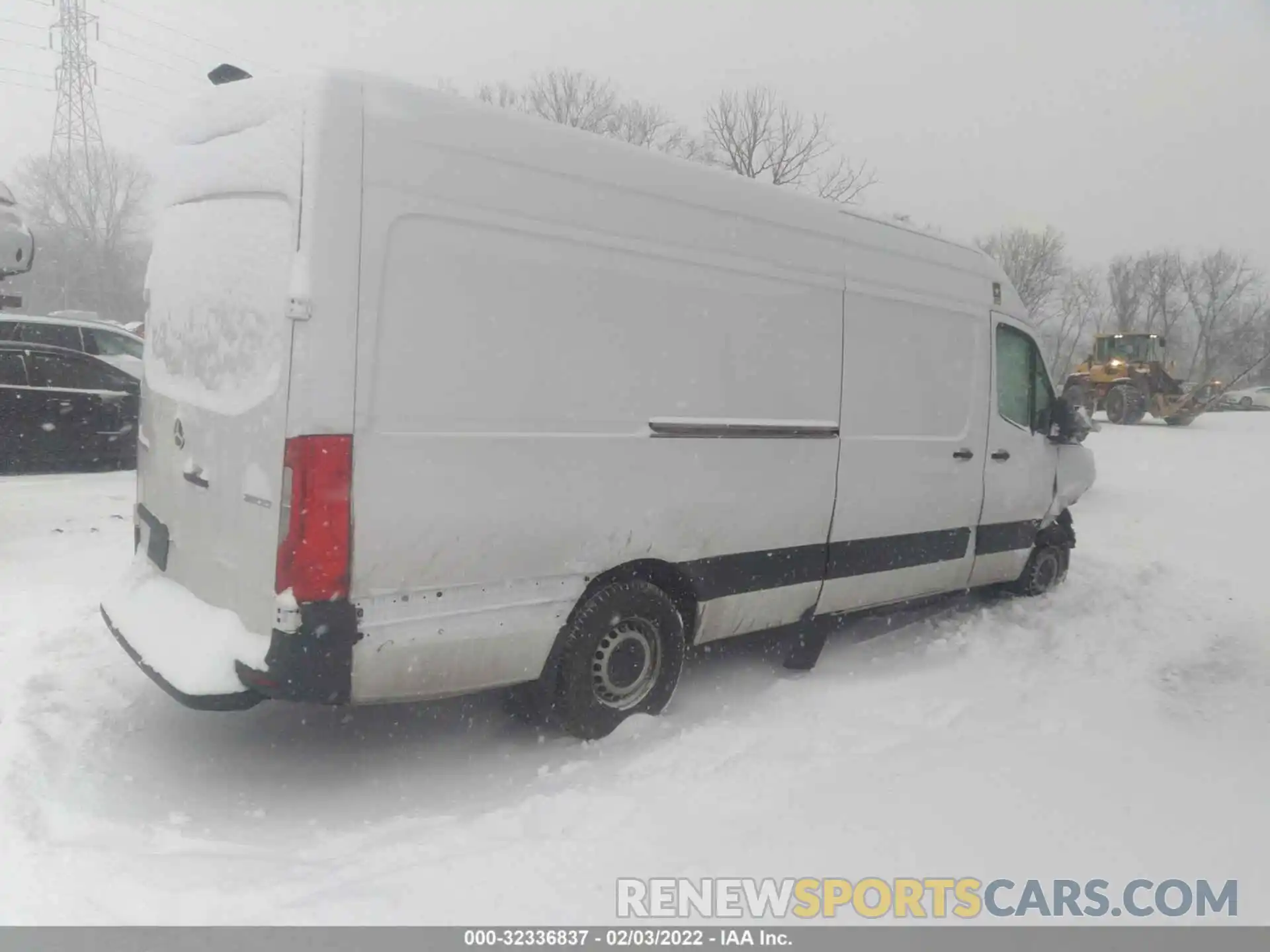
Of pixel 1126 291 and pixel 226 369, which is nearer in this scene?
pixel 226 369

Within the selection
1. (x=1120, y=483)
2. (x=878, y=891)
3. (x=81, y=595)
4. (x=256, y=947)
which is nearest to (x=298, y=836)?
(x=256, y=947)

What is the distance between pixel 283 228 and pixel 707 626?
2.48 meters

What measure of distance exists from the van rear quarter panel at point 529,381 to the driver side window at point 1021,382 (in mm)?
2206

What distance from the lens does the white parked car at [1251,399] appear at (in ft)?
143

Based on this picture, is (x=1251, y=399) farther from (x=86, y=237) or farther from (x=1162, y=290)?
(x=86, y=237)

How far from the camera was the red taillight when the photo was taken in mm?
3197

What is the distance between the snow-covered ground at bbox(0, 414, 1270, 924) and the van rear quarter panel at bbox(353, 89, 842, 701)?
21.7 inches

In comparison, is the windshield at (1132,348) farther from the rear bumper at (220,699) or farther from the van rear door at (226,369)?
the rear bumper at (220,699)

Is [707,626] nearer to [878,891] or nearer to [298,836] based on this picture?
[878,891]

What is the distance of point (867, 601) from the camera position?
5430 mm

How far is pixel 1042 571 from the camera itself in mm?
7086

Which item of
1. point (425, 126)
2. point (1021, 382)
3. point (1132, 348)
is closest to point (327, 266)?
point (425, 126)

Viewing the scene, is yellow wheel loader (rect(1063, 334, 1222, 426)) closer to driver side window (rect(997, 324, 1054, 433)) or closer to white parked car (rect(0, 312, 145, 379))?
driver side window (rect(997, 324, 1054, 433))

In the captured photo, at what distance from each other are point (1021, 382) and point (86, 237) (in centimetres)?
5771
